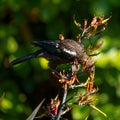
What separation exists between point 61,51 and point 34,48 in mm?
1839

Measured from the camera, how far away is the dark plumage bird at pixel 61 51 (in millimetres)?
1448

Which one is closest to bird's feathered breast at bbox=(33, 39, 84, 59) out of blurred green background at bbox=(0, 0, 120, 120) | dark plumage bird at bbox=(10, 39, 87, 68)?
dark plumage bird at bbox=(10, 39, 87, 68)

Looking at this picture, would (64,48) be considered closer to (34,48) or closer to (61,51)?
(61,51)

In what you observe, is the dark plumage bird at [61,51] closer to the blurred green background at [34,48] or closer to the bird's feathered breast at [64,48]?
the bird's feathered breast at [64,48]

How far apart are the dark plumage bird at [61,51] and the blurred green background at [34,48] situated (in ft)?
4.43

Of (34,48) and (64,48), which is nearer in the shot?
(64,48)

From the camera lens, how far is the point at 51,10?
3422mm

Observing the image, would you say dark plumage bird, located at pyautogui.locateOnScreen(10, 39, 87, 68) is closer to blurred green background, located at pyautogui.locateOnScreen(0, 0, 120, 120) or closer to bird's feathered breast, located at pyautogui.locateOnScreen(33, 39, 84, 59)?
bird's feathered breast, located at pyautogui.locateOnScreen(33, 39, 84, 59)

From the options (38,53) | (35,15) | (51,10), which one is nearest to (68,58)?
(38,53)

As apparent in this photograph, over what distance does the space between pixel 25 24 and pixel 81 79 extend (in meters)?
0.75

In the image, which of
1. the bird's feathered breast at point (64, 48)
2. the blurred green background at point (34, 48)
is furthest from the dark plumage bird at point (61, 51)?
the blurred green background at point (34, 48)

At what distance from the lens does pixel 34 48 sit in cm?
338

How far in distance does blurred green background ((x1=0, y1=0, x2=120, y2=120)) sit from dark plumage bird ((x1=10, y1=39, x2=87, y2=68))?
1349mm

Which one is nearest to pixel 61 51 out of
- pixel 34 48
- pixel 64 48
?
pixel 64 48
